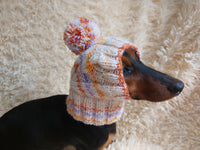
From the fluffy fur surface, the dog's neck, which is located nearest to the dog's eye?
the dog's neck

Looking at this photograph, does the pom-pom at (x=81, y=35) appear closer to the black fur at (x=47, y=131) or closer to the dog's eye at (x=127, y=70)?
the dog's eye at (x=127, y=70)

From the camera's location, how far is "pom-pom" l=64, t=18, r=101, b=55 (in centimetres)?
59

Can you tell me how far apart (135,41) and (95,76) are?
55 cm

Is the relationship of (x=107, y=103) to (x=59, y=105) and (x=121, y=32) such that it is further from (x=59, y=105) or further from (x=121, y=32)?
(x=121, y=32)

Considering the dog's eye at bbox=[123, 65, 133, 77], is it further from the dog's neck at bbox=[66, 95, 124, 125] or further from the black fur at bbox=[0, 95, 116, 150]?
the black fur at bbox=[0, 95, 116, 150]

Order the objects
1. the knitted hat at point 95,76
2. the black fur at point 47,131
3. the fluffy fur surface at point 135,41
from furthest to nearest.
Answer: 1. the fluffy fur surface at point 135,41
2. the black fur at point 47,131
3. the knitted hat at point 95,76

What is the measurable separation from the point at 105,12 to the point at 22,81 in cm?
53

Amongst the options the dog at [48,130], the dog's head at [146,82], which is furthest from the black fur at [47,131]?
the dog's head at [146,82]

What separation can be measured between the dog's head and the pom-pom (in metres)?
0.12

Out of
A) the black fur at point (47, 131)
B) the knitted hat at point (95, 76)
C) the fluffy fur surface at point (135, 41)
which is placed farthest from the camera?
the fluffy fur surface at point (135, 41)

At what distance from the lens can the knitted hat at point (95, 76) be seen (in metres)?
0.52

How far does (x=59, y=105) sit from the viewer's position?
721mm

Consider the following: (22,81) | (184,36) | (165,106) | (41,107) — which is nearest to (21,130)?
(41,107)

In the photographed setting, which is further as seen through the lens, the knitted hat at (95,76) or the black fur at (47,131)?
the black fur at (47,131)
